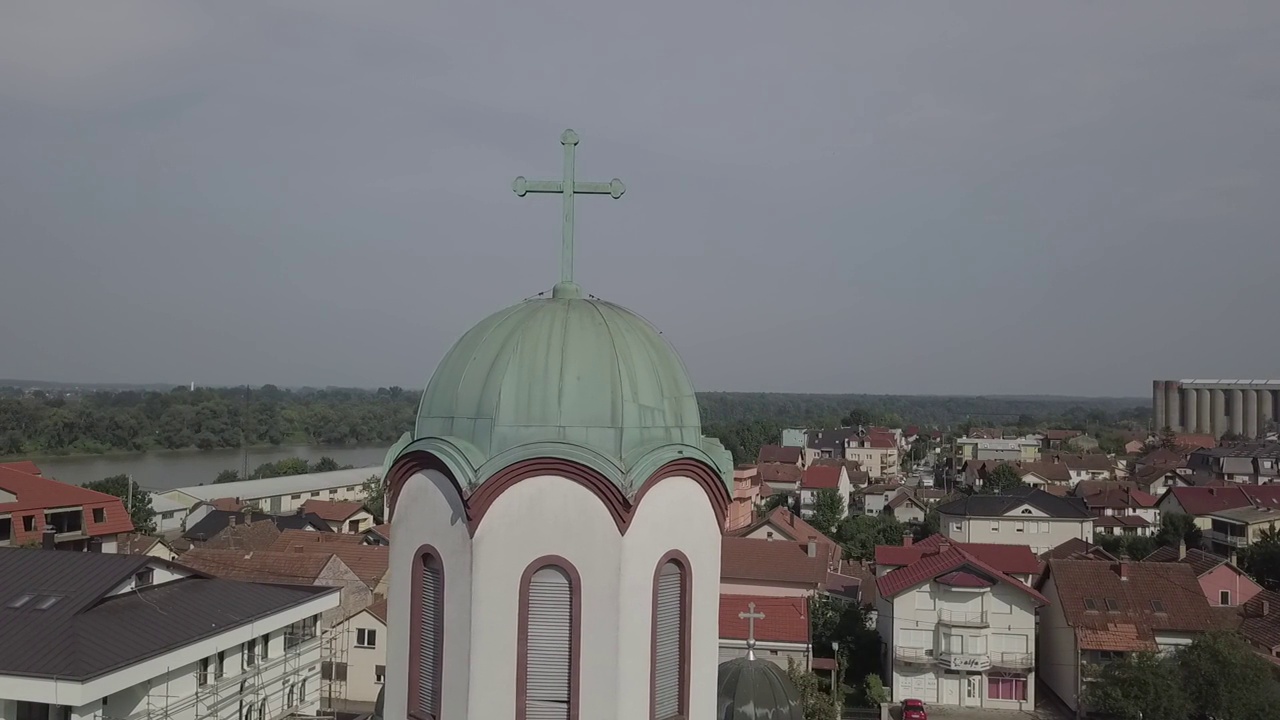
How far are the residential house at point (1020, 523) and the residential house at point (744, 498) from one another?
15.3 m

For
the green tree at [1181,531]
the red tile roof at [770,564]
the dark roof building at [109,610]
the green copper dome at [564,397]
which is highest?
the green copper dome at [564,397]

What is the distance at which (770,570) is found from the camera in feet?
131

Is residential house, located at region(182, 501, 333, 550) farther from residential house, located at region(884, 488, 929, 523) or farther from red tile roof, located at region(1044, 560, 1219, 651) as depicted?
residential house, located at region(884, 488, 929, 523)

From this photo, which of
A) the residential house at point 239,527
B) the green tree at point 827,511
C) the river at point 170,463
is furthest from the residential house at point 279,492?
the green tree at point 827,511

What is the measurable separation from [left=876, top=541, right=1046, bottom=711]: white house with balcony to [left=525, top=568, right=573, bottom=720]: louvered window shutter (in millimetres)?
28007

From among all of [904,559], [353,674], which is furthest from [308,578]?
[904,559]

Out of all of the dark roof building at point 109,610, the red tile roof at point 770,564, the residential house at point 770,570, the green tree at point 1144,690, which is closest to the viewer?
the dark roof building at point 109,610

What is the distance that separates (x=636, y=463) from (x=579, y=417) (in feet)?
2.02

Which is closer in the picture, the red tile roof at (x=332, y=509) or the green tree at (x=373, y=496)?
the red tile roof at (x=332, y=509)

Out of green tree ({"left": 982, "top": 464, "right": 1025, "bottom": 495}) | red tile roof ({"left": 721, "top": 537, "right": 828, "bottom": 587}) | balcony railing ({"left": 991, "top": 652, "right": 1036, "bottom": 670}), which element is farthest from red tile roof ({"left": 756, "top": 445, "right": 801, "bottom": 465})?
balcony railing ({"left": 991, "top": 652, "right": 1036, "bottom": 670})

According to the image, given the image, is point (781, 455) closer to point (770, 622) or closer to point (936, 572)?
point (936, 572)

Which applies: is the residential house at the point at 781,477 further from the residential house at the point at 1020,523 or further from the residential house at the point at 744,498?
the residential house at the point at 1020,523

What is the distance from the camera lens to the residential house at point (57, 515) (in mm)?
44531

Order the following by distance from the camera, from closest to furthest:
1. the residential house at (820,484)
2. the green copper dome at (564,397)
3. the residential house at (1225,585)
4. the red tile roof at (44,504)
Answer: the green copper dome at (564,397)
the residential house at (1225,585)
the red tile roof at (44,504)
the residential house at (820,484)
